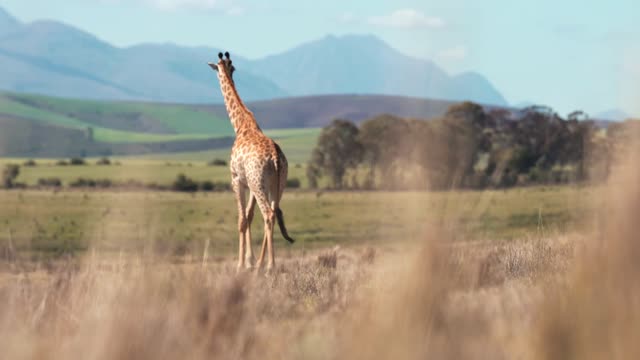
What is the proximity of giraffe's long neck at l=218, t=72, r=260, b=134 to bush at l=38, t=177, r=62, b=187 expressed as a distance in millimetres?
99547

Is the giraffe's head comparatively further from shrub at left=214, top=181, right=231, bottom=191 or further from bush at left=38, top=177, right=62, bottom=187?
bush at left=38, top=177, right=62, bottom=187

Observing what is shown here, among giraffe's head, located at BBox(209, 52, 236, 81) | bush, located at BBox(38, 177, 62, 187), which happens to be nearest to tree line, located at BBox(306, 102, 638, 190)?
bush, located at BBox(38, 177, 62, 187)

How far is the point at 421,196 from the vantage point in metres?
5.85

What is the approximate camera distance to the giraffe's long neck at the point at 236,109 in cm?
1973

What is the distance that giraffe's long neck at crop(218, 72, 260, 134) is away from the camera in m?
19.7

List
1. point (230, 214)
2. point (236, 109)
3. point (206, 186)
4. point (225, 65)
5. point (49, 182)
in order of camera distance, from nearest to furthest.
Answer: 1. point (236, 109)
2. point (225, 65)
3. point (230, 214)
4. point (206, 186)
5. point (49, 182)

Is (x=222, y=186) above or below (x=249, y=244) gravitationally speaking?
below

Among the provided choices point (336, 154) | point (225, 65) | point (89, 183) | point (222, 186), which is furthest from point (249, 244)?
point (89, 183)

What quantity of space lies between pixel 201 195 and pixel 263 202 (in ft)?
284

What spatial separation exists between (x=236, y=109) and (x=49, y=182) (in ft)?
337

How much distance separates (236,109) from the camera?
2033 centimetres

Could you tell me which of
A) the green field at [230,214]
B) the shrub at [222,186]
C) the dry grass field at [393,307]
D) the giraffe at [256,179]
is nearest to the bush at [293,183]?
the shrub at [222,186]

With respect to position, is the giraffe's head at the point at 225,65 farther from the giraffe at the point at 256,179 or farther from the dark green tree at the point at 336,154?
the dark green tree at the point at 336,154

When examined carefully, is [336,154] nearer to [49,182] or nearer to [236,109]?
[49,182]
